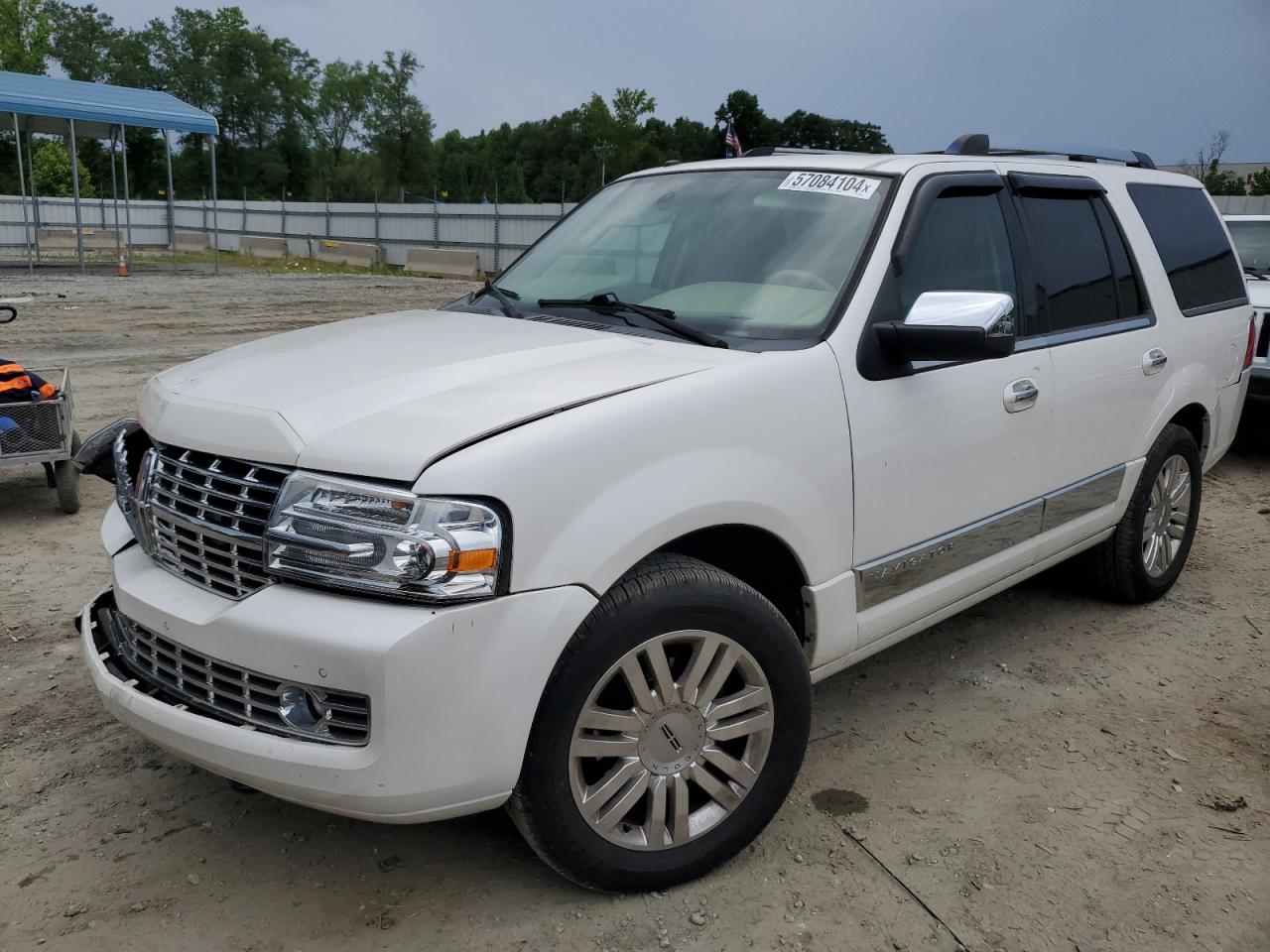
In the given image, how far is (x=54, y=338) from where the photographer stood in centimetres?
1348

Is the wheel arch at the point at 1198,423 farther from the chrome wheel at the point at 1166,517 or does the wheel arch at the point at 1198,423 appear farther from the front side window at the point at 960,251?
the front side window at the point at 960,251

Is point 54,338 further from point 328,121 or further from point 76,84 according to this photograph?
point 328,121

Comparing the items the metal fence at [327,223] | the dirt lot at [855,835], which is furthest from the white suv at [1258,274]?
the metal fence at [327,223]

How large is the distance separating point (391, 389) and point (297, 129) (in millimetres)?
84517

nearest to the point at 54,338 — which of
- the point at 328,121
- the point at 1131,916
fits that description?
the point at 1131,916

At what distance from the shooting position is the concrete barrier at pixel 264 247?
35.5 meters

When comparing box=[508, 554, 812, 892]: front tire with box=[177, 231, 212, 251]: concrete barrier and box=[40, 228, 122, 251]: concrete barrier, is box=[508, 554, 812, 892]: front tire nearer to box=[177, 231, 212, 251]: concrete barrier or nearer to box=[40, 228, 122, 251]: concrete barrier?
box=[40, 228, 122, 251]: concrete barrier

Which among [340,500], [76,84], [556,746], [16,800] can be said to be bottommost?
[16,800]

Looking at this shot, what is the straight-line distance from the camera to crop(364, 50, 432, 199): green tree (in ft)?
229

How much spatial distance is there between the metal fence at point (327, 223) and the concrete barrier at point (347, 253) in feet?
2.40

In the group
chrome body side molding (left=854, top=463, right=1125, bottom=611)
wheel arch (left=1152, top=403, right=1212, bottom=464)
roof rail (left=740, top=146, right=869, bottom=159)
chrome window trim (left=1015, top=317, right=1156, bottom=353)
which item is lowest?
chrome body side molding (left=854, top=463, right=1125, bottom=611)

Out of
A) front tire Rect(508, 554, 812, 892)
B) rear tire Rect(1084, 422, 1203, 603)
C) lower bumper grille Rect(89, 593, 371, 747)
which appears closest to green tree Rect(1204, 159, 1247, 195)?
rear tire Rect(1084, 422, 1203, 603)

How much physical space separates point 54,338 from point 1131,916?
14.0 meters

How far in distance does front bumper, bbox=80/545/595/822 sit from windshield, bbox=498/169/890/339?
123 centimetres
